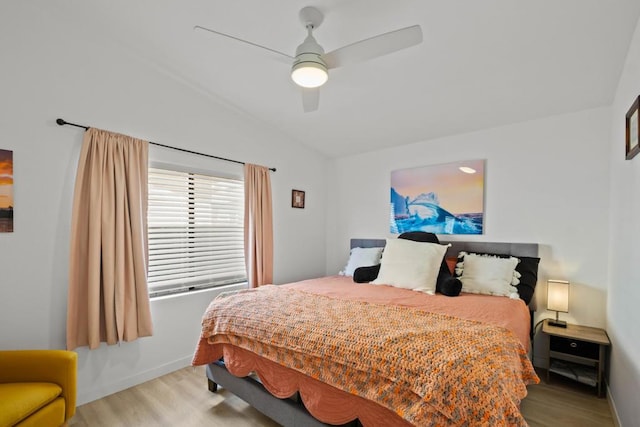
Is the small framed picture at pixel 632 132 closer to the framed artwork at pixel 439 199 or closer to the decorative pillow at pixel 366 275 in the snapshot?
the framed artwork at pixel 439 199

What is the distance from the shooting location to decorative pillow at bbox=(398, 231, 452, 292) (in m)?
2.83

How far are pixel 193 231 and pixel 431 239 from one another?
98.3 inches

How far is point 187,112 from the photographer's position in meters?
3.02

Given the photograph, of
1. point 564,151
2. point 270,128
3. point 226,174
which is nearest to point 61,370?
point 226,174

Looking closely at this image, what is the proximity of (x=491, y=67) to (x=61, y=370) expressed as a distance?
138 inches

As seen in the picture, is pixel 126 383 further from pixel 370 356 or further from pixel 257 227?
pixel 370 356

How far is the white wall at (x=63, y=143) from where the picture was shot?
209 centimetres

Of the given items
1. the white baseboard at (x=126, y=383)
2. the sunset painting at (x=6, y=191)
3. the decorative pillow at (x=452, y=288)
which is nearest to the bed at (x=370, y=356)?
the decorative pillow at (x=452, y=288)

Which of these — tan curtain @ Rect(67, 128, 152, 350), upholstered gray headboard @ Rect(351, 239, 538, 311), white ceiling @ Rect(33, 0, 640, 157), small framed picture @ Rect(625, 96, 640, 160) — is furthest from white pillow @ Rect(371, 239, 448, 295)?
tan curtain @ Rect(67, 128, 152, 350)

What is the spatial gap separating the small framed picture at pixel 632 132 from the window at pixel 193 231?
320 cm

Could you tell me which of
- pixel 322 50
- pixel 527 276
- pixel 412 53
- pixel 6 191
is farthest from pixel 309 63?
pixel 527 276

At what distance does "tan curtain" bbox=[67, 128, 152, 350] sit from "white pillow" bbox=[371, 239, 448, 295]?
7.16 feet

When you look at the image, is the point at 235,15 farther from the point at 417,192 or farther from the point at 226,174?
the point at 417,192

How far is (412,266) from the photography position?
112 inches
